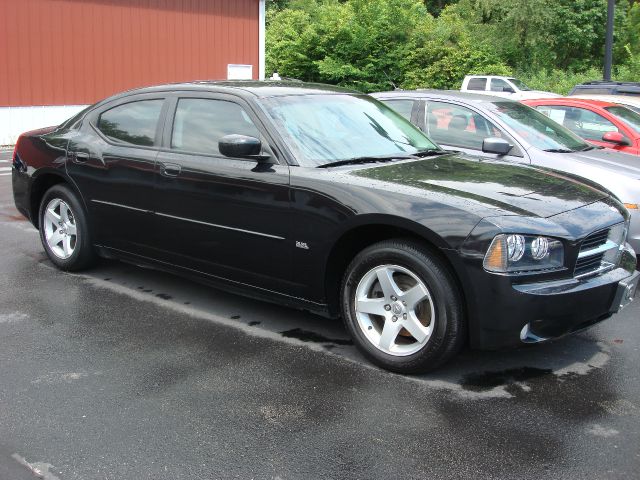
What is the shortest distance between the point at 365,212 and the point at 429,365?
91 cm

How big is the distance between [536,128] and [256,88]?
3.38 meters

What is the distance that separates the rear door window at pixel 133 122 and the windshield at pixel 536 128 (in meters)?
3.45

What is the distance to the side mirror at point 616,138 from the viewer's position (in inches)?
331

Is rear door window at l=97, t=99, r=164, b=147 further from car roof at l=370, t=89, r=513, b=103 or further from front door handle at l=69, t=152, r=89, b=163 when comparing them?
car roof at l=370, t=89, r=513, b=103

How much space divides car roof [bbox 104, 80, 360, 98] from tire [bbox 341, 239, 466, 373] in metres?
1.51

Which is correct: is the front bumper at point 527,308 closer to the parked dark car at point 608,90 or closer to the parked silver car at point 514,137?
the parked silver car at point 514,137

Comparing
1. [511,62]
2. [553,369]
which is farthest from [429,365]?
[511,62]

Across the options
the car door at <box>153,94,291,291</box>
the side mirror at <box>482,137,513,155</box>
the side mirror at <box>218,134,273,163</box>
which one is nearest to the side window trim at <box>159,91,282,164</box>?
the car door at <box>153,94,291,291</box>

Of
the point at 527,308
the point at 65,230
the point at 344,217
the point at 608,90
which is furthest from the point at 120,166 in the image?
the point at 608,90

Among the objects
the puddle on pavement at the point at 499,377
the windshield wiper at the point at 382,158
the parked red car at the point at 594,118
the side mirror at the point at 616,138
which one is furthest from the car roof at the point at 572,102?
the puddle on pavement at the point at 499,377

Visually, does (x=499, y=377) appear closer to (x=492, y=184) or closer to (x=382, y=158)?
(x=492, y=184)

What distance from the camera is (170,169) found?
16.6ft

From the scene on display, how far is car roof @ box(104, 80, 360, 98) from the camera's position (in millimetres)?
5000

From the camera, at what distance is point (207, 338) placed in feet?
15.3
